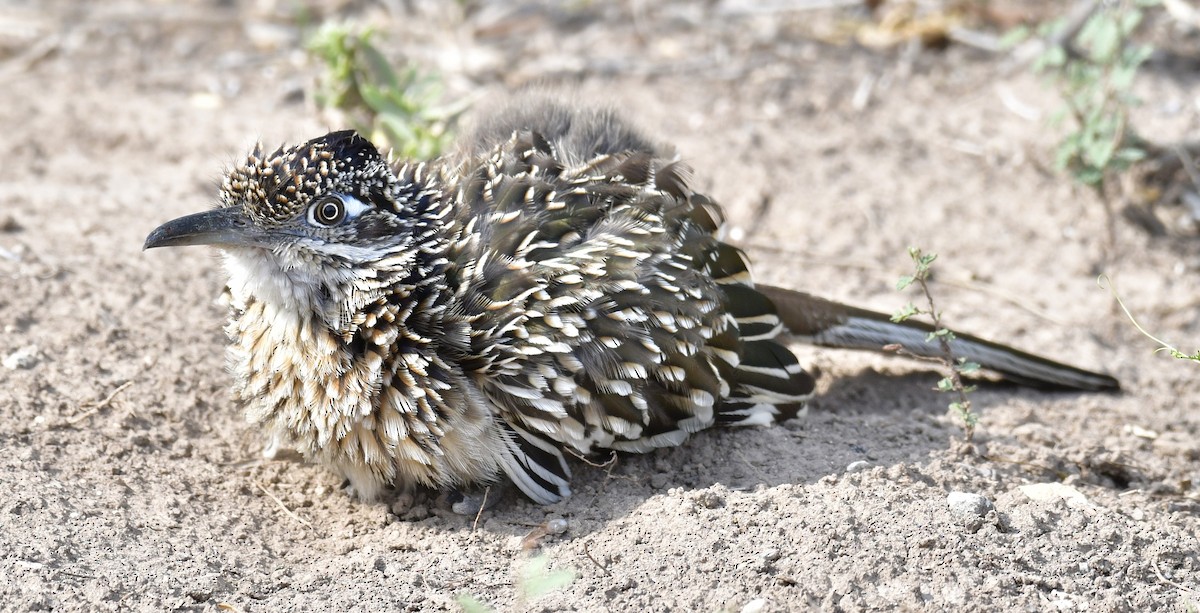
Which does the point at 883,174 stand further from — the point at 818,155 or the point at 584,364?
the point at 584,364

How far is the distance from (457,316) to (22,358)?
6.61 ft

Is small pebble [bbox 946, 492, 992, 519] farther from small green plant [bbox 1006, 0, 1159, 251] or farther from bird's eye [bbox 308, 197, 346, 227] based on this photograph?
small green plant [bbox 1006, 0, 1159, 251]

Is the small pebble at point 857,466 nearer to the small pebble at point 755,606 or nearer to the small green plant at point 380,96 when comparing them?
the small pebble at point 755,606

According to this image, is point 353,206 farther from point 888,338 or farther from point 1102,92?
point 1102,92

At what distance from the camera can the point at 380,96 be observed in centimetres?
639

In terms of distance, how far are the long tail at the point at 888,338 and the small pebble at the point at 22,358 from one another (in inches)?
121

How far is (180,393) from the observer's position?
504 cm

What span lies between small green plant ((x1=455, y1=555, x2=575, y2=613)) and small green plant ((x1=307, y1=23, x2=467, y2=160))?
2925 mm

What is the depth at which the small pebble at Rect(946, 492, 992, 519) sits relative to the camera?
4.16 meters

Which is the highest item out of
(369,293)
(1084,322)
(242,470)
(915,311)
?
(369,293)

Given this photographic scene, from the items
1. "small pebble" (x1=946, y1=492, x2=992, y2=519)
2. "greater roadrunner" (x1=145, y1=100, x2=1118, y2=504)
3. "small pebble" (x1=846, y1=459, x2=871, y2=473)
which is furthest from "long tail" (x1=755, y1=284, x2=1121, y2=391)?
"small pebble" (x1=946, y1=492, x2=992, y2=519)

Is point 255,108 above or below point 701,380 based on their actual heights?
above

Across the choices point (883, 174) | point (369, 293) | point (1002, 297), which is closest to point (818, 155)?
point (883, 174)

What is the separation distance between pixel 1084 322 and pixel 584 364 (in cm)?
337
